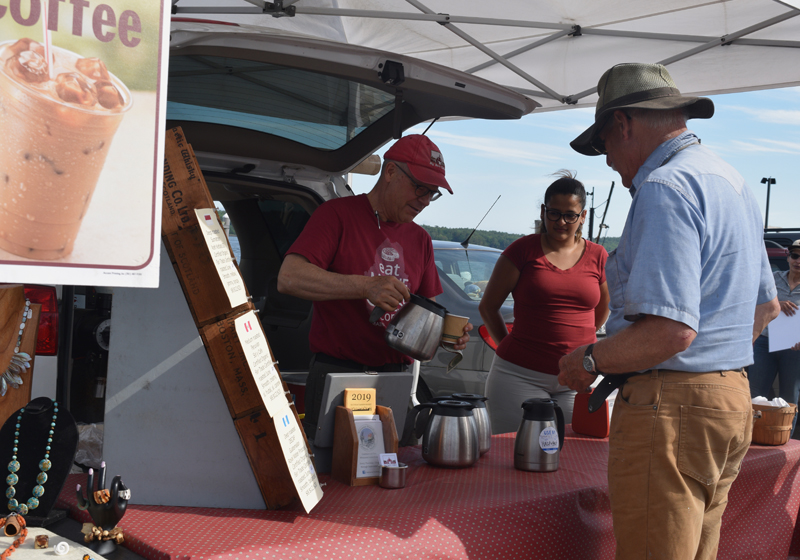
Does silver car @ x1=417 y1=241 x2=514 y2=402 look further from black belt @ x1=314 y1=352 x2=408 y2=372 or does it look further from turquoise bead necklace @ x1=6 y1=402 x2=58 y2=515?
turquoise bead necklace @ x1=6 y1=402 x2=58 y2=515

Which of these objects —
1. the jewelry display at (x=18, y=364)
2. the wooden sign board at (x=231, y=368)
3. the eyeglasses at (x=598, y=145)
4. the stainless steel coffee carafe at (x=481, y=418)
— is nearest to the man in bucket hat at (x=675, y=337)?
the eyeglasses at (x=598, y=145)

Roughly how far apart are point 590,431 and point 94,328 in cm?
190

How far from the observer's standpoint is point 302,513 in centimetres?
154

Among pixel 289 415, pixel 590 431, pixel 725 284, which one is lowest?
pixel 590 431

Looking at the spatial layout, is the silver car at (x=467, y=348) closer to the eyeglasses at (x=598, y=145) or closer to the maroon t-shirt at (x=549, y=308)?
the maroon t-shirt at (x=549, y=308)

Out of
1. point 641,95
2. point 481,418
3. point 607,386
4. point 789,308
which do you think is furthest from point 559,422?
point 789,308

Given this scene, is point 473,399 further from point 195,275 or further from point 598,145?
point 195,275

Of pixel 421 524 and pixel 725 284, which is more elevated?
pixel 725 284

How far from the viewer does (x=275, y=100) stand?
10.00 ft

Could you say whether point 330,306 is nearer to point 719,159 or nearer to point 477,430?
point 477,430

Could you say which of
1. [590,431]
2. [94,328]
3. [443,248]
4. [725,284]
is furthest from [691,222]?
[443,248]

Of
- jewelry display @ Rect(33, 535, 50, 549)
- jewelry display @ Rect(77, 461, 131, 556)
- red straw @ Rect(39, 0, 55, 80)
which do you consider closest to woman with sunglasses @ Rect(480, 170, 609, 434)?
jewelry display @ Rect(77, 461, 131, 556)

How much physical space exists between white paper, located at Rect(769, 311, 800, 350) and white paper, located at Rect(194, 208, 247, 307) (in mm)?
3954

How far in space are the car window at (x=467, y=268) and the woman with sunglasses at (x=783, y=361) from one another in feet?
7.02
